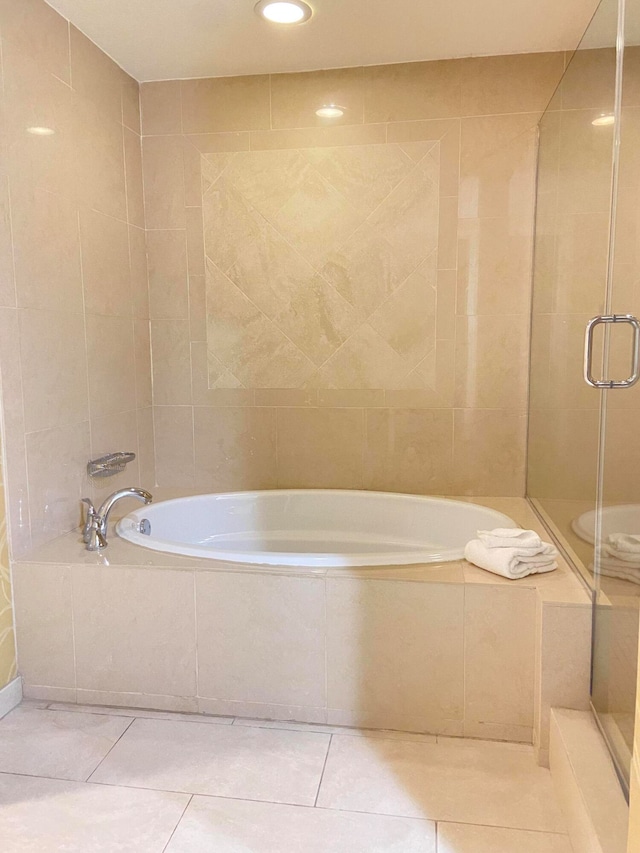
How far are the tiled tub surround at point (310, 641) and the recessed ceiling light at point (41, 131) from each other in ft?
4.73

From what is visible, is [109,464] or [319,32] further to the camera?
[109,464]

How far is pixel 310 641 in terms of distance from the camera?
6.66ft

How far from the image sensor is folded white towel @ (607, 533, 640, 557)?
4.58ft

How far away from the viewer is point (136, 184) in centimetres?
309

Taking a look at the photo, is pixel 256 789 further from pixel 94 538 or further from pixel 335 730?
pixel 94 538

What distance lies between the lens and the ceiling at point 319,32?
2357 mm

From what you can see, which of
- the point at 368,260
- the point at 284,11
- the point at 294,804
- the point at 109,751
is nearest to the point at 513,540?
the point at 294,804

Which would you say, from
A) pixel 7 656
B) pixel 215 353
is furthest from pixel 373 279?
pixel 7 656

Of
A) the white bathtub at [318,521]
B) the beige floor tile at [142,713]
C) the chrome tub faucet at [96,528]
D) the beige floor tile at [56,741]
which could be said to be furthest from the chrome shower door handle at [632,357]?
the beige floor tile at [56,741]

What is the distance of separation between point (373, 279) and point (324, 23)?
101 cm

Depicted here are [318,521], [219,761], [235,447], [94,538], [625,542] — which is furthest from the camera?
[235,447]

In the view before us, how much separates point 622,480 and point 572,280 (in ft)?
3.02

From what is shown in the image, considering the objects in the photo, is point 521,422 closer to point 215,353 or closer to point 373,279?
point 373,279

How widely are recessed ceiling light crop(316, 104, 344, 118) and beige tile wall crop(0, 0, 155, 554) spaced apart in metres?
0.87
